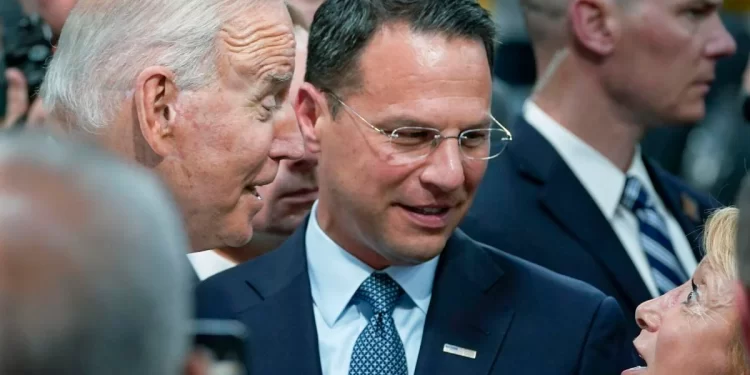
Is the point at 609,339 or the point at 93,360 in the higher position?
the point at 93,360

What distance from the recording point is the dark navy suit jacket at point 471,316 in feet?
10.7

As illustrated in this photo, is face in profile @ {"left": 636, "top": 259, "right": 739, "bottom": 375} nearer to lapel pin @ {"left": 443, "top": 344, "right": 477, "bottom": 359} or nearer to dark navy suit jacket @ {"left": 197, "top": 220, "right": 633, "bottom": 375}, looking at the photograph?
dark navy suit jacket @ {"left": 197, "top": 220, "right": 633, "bottom": 375}

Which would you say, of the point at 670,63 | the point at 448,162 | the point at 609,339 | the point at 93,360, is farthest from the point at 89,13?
the point at 670,63

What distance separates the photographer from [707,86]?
4.84m

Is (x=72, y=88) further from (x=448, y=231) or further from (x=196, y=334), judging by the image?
(x=196, y=334)

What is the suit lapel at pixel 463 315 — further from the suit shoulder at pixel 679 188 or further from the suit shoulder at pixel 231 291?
the suit shoulder at pixel 679 188

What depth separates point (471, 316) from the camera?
334 cm

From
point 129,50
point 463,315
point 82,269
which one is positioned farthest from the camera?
point 463,315

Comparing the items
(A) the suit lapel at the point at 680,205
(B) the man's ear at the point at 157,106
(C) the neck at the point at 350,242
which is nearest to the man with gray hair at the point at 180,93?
(B) the man's ear at the point at 157,106

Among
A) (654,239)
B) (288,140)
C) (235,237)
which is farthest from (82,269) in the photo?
(654,239)

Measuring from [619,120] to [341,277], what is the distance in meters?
1.77

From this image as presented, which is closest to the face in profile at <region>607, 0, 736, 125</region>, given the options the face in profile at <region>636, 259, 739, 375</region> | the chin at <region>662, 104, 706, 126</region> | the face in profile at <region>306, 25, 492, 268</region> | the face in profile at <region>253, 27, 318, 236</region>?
the chin at <region>662, 104, 706, 126</region>

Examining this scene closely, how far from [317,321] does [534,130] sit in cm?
147

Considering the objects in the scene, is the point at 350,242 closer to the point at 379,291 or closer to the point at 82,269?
the point at 379,291
